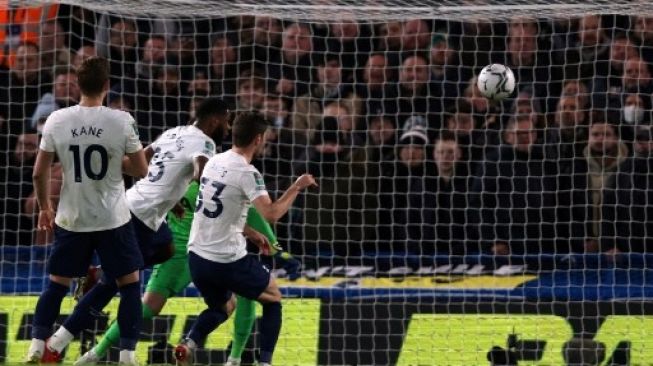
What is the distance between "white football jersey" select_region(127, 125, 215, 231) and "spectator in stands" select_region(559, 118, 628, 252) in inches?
150

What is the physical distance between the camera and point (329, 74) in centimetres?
1415

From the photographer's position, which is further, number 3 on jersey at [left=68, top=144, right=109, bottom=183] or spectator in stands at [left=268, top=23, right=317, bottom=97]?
spectator in stands at [left=268, top=23, right=317, bottom=97]

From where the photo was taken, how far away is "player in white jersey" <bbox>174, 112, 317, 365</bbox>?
1034cm

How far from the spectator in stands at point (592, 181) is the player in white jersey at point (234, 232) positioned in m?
3.61

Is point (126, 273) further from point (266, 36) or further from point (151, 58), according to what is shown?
point (266, 36)

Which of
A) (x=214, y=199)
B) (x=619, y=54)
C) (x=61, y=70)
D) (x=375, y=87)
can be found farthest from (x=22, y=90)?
(x=619, y=54)

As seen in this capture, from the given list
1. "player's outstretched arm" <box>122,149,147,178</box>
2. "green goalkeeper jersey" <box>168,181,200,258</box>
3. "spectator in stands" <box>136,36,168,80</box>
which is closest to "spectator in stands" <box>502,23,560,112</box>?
"spectator in stands" <box>136,36,168,80</box>

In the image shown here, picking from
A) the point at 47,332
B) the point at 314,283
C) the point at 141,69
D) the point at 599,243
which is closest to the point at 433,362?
the point at 314,283

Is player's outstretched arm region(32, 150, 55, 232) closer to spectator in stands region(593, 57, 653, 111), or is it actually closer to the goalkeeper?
the goalkeeper

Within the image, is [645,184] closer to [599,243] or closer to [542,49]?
[599,243]

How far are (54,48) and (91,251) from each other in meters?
5.29

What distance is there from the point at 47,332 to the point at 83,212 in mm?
834

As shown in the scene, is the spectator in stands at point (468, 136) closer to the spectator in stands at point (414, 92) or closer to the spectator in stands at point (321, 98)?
the spectator in stands at point (414, 92)

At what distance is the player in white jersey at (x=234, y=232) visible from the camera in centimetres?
1034
